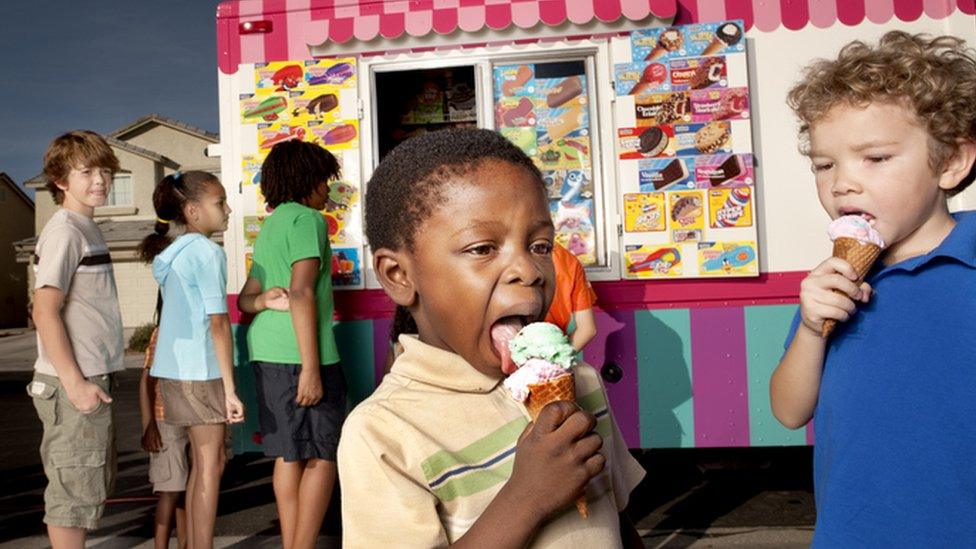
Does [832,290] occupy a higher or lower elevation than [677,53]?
lower

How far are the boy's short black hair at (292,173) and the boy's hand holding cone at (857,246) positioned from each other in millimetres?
2560

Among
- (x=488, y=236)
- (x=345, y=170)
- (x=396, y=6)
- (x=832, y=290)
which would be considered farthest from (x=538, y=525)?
(x=396, y=6)

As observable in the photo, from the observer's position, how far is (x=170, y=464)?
3.53 m

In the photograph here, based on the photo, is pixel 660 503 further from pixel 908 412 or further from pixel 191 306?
pixel 908 412

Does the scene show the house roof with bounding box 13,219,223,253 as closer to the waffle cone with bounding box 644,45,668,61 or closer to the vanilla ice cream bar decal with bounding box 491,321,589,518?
the waffle cone with bounding box 644,45,668,61

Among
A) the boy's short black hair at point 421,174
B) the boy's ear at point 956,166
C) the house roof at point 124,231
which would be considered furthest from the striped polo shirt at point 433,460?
the house roof at point 124,231

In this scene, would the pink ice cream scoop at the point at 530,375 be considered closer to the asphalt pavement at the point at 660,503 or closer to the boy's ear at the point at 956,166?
the boy's ear at the point at 956,166

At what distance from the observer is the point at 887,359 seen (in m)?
1.49

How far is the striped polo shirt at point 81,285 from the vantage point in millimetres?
3041

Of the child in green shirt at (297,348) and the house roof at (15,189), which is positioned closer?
the child in green shirt at (297,348)

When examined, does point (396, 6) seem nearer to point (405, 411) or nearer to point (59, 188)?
point (59, 188)

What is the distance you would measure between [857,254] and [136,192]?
88.6 ft

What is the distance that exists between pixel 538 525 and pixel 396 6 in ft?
11.9

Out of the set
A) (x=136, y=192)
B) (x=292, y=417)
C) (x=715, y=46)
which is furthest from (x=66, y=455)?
(x=136, y=192)
